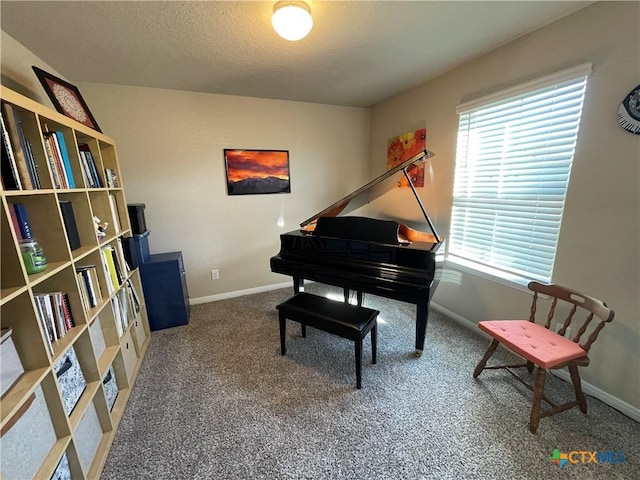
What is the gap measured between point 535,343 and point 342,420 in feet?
4.12

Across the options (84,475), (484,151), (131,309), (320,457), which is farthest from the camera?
(484,151)

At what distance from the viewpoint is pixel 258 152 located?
3.15 m

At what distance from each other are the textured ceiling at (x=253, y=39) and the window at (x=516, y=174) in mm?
468

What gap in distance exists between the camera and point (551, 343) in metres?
1.54

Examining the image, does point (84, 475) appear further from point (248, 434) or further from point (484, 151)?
point (484, 151)

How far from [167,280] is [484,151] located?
126 inches

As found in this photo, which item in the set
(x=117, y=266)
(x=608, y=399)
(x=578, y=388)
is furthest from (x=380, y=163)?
(x=117, y=266)

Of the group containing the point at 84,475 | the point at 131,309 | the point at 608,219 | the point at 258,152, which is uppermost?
the point at 258,152

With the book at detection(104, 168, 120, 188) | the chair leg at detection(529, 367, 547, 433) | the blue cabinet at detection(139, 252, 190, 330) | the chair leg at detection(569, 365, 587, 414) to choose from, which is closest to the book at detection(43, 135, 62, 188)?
the book at detection(104, 168, 120, 188)

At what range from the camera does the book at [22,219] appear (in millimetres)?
1070

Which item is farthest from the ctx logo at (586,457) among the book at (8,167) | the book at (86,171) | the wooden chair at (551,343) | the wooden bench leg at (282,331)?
the book at (86,171)

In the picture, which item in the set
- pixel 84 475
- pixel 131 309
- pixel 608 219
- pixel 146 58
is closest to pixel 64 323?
pixel 84 475

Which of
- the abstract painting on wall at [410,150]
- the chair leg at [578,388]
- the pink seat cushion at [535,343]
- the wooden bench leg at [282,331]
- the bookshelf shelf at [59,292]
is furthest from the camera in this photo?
the abstract painting on wall at [410,150]

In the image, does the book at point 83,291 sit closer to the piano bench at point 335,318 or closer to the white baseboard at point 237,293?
the piano bench at point 335,318
